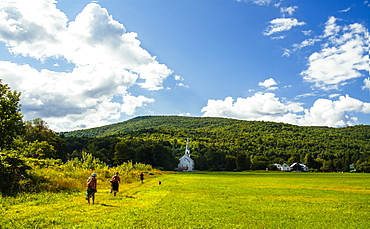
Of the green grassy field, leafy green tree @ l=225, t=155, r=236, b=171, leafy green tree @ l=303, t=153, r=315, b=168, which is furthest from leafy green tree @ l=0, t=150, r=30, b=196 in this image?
leafy green tree @ l=303, t=153, r=315, b=168

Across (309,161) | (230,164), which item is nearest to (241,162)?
(230,164)

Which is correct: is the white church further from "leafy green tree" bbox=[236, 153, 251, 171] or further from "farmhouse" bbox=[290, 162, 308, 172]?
"farmhouse" bbox=[290, 162, 308, 172]

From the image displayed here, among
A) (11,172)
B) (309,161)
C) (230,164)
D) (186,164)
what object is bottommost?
(186,164)

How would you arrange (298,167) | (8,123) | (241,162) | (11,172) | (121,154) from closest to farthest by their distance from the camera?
(11,172) → (8,123) → (121,154) → (241,162) → (298,167)

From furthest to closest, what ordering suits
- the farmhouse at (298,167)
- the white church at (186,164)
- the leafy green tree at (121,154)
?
the farmhouse at (298,167) < the white church at (186,164) < the leafy green tree at (121,154)

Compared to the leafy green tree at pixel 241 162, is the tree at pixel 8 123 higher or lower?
higher

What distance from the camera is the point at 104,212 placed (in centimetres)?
1681

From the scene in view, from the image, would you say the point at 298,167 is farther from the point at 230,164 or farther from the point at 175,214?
the point at 175,214

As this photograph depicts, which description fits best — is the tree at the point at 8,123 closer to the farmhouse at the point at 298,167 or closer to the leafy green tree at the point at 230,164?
the leafy green tree at the point at 230,164

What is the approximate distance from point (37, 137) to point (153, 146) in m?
48.9

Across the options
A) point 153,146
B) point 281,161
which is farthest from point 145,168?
point 281,161

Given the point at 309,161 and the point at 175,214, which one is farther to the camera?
the point at 309,161

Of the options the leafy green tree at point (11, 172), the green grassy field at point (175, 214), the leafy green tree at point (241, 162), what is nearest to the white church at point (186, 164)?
the leafy green tree at point (241, 162)

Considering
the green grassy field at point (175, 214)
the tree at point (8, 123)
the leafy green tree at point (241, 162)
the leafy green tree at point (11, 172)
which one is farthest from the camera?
the leafy green tree at point (241, 162)
